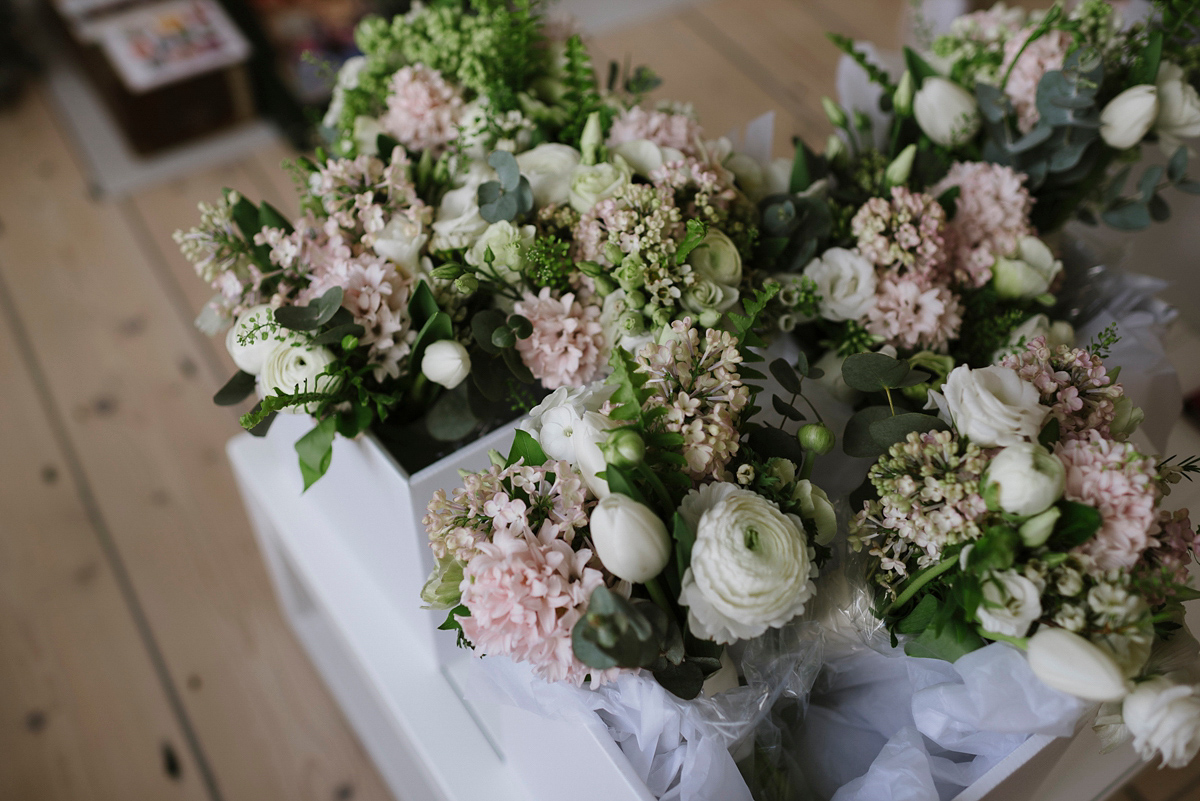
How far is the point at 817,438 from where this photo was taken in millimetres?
598

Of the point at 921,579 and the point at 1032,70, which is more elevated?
the point at 1032,70

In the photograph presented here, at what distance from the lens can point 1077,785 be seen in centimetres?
75

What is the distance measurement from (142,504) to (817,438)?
51.7 inches

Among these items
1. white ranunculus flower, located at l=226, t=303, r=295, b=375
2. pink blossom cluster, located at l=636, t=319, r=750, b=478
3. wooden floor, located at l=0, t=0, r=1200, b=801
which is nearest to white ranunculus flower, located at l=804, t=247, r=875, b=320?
pink blossom cluster, located at l=636, t=319, r=750, b=478

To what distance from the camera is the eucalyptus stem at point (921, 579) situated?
1.83 feet

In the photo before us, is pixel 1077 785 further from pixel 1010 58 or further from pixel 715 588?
pixel 1010 58

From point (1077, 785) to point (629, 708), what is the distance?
43 cm

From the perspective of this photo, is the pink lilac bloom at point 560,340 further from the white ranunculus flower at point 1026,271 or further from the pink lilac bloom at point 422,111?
the white ranunculus flower at point 1026,271

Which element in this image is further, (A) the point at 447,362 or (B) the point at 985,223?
(B) the point at 985,223

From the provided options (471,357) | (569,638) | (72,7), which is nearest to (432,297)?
(471,357)

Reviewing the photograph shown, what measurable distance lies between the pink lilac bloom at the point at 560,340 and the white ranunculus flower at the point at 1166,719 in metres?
0.44

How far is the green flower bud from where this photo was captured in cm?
60

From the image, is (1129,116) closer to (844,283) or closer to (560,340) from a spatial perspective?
(844,283)

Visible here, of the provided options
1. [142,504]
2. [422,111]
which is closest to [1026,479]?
[422,111]
